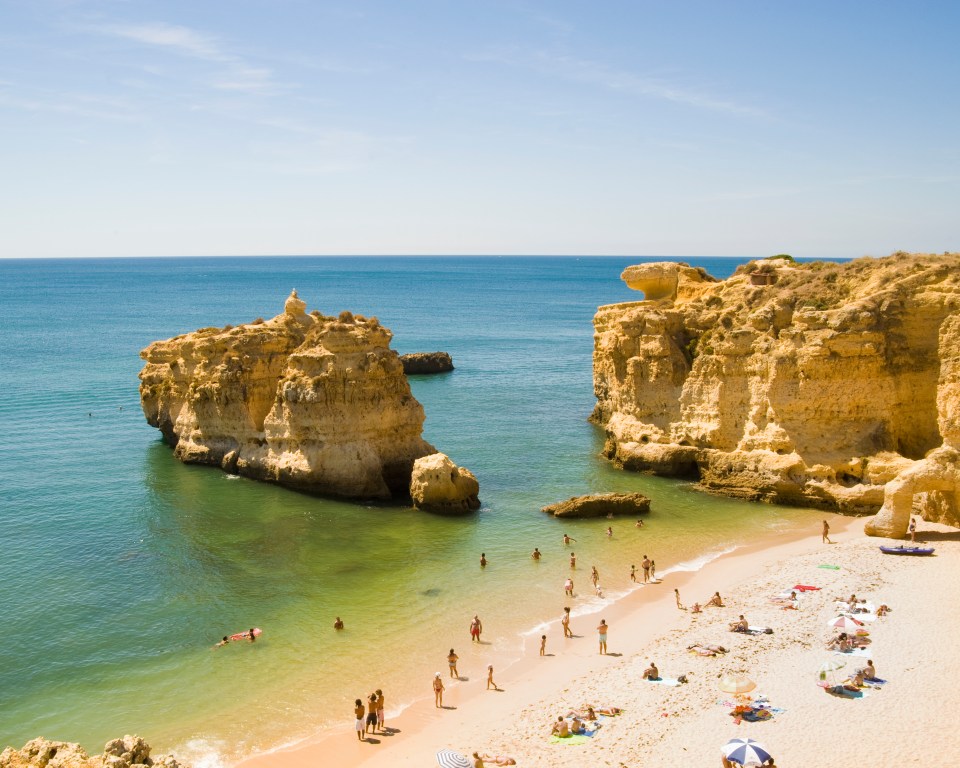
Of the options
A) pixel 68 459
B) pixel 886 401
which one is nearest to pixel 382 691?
pixel 886 401

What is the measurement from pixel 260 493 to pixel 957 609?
27.7 m

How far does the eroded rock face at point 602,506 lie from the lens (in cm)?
3291

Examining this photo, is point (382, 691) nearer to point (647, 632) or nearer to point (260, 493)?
point (647, 632)

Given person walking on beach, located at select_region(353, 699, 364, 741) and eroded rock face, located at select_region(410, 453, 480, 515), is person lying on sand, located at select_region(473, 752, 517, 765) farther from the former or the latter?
eroded rock face, located at select_region(410, 453, 480, 515)

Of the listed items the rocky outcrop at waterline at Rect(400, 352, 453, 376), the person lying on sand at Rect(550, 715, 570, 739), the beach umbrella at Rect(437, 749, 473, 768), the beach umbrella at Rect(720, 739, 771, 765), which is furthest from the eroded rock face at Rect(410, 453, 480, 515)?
the rocky outcrop at waterline at Rect(400, 352, 453, 376)

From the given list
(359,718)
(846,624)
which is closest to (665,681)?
(846,624)

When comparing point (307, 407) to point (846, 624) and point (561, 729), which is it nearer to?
point (561, 729)

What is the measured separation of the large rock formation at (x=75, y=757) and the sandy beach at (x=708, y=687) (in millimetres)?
4554

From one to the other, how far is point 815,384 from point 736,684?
18.0 metres

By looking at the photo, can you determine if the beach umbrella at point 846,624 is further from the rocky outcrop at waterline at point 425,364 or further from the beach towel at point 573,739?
the rocky outcrop at waterline at point 425,364

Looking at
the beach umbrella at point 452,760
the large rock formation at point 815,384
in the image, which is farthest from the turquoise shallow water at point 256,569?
the beach umbrella at point 452,760

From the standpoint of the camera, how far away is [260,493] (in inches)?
1455

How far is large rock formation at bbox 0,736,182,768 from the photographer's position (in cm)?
1221

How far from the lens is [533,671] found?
837 inches
